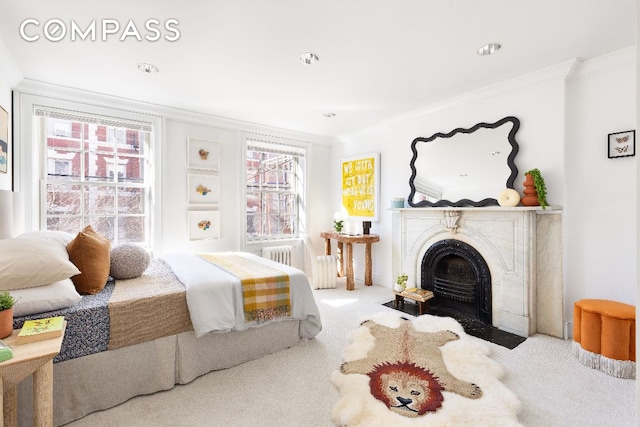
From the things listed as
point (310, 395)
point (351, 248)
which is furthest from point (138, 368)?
point (351, 248)

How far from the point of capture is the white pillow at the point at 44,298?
1545mm

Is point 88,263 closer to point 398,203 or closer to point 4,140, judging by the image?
point 4,140

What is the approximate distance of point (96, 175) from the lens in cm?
349

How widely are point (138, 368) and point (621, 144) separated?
13.0ft

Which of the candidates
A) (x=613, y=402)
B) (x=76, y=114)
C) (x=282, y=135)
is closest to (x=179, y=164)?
→ (x=76, y=114)

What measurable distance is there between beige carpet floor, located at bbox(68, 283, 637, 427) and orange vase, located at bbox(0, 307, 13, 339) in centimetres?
71

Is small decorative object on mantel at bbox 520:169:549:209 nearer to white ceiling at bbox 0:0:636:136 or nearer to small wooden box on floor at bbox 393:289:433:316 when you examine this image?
white ceiling at bbox 0:0:636:136

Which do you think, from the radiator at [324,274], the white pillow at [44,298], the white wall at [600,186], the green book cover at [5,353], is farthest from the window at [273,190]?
the white wall at [600,186]

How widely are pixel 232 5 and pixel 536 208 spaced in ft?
9.47

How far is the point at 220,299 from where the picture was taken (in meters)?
2.14

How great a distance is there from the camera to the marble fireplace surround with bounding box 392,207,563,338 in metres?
2.72

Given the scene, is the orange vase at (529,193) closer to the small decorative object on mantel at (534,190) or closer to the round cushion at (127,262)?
the small decorative object on mantel at (534,190)

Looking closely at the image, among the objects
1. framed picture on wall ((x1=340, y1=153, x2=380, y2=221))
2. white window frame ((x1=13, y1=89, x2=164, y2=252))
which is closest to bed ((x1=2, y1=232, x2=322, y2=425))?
white window frame ((x1=13, y1=89, x2=164, y2=252))

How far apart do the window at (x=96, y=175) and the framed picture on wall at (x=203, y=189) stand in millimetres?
514
